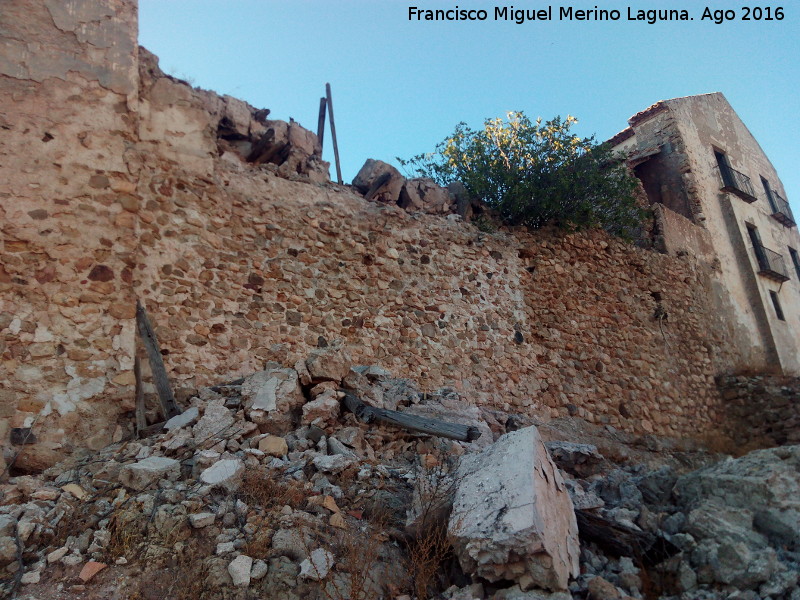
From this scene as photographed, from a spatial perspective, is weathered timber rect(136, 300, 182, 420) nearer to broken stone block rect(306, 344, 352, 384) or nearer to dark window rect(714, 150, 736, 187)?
broken stone block rect(306, 344, 352, 384)

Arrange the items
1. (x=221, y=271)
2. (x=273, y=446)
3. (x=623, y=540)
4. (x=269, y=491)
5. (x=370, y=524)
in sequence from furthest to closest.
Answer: (x=221, y=271) < (x=273, y=446) < (x=269, y=491) < (x=370, y=524) < (x=623, y=540)

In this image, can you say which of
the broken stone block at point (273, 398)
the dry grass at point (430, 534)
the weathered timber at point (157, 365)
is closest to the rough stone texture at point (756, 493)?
the dry grass at point (430, 534)

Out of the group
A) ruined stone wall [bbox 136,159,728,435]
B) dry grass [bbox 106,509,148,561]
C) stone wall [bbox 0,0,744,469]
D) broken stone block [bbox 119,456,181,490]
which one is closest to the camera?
dry grass [bbox 106,509,148,561]

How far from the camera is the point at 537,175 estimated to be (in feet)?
28.7

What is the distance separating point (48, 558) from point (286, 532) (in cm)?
116

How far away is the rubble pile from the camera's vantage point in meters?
2.82

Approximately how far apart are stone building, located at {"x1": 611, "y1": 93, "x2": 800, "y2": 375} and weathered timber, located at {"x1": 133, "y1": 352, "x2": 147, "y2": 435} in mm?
9216

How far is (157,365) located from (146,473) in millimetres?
1495

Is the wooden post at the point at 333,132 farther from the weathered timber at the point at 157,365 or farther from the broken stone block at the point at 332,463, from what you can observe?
the broken stone block at the point at 332,463

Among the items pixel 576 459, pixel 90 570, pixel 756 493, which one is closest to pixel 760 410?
pixel 576 459

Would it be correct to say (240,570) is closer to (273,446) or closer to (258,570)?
(258,570)

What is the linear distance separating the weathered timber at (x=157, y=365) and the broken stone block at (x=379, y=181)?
11.1ft

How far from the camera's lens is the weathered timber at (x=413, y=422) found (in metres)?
4.60

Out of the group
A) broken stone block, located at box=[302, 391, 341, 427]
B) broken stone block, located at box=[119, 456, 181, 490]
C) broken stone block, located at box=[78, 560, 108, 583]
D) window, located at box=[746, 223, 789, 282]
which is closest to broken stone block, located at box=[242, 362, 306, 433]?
broken stone block, located at box=[302, 391, 341, 427]
